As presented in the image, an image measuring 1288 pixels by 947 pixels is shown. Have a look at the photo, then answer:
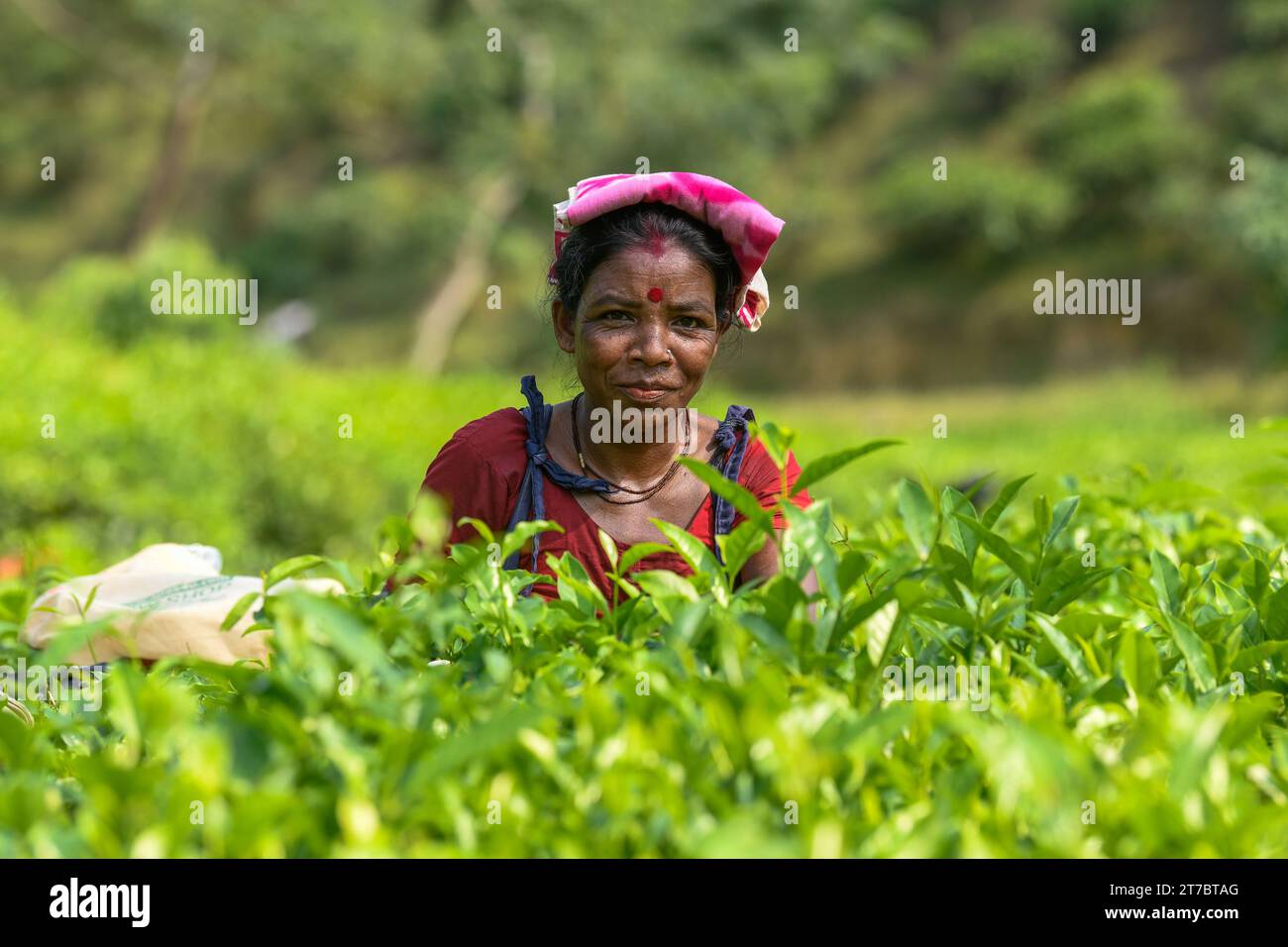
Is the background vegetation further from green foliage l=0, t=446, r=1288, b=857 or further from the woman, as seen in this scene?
the woman

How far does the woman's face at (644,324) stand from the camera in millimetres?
2098

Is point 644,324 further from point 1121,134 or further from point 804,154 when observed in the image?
point 804,154

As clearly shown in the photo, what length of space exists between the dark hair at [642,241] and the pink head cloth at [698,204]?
0.05ft

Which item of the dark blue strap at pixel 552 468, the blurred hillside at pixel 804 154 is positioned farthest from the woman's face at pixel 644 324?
the blurred hillside at pixel 804 154

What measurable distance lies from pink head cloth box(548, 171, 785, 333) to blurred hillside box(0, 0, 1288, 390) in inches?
570

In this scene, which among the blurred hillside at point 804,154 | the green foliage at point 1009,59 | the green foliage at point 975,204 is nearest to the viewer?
the blurred hillside at point 804,154

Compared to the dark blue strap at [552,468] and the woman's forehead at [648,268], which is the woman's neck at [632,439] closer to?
the dark blue strap at [552,468]

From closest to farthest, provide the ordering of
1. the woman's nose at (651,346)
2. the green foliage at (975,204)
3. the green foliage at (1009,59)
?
the woman's nose at (651,346) → the green foliage at (975,204) → the green foliage at (1009,59)

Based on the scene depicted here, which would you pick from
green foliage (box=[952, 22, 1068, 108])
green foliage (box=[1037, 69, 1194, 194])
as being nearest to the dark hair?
green foliage (box=[1037, 69, 1194, 194])

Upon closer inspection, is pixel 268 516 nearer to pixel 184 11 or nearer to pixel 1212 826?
pixel 1212 826

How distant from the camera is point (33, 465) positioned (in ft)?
16.4

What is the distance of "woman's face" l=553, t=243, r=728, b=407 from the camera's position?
210cm

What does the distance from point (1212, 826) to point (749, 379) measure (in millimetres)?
19384
